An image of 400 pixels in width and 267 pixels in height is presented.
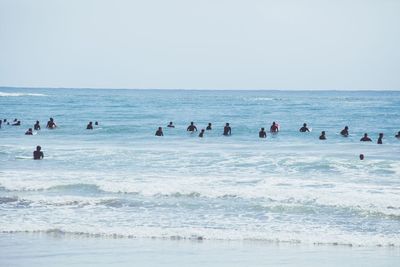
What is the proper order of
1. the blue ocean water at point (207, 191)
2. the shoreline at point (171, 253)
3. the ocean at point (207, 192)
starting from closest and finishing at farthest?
the shoreline at point (171, 253) < the ocean at point (207, 192) < the blue ocean water at point (207, 191)

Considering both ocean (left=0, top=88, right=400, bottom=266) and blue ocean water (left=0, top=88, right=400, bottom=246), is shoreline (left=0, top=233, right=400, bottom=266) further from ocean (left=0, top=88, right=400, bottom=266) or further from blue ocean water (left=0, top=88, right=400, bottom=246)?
blue ocean water (left=0, top=88, right=400, bottom=246)

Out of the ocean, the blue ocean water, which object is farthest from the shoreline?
the blue ocean water

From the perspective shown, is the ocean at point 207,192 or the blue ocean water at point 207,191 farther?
the blue ocean water at point 207,191

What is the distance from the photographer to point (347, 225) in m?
15.3

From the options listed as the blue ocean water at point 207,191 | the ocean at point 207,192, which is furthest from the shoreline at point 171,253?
the blue ocean water at point 207,191

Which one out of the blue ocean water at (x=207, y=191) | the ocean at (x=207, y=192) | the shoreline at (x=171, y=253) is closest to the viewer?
the shoreline at (x=171, y=253)

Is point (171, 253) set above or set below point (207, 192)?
below

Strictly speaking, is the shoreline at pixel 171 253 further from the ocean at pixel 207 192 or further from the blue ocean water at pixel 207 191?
the blue ocean water at pixel 207 191

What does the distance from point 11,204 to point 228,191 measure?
19.8 feet

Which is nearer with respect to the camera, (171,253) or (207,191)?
(171,253)

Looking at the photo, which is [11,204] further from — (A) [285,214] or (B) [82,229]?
(A) [285,214]

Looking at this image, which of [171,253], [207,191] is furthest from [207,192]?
[171,253]

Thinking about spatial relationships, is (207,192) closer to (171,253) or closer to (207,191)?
(207,191)

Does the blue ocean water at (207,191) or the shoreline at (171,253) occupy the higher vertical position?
the blue ocean water at (207,191)
